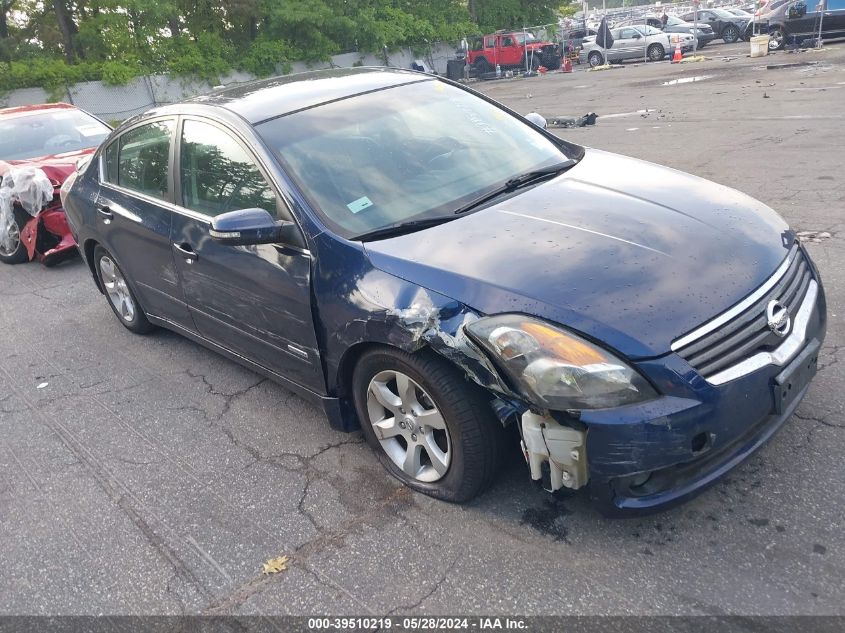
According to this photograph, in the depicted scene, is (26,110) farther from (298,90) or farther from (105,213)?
(298,90)

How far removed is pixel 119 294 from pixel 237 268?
217cm

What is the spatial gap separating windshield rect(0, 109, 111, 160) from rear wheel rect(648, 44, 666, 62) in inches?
944

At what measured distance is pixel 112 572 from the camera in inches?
113

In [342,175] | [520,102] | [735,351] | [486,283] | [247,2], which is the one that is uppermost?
[247,2]

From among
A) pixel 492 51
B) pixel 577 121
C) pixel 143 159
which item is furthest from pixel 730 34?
pixel 143 159

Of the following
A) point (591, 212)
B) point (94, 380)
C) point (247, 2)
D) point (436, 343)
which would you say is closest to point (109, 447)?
point (94, 380)

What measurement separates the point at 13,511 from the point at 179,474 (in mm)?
762

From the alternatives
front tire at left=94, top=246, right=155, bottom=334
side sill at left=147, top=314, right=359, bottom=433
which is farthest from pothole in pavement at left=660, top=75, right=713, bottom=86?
side sill at left=147, top=314, right=359, bottom=433

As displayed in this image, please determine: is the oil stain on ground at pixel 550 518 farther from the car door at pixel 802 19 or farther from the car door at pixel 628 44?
the car door at pixel 628 44

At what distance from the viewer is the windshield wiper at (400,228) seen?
304 cm

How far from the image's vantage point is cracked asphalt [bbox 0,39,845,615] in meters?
2.46

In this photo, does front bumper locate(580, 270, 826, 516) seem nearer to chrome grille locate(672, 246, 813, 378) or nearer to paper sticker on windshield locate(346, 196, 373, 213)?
chrome grille locate(672, 246, 813, 378)

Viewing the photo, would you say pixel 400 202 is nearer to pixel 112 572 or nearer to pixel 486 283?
pixel 486 283

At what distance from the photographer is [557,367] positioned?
7.88ft
